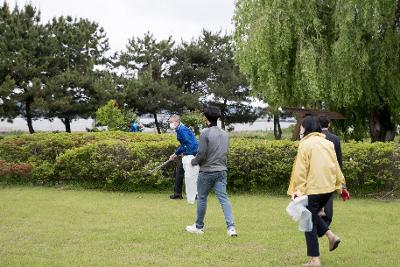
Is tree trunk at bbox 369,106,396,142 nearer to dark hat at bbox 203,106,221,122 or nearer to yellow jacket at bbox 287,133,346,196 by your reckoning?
dark hat at bbox 203,106,221,122

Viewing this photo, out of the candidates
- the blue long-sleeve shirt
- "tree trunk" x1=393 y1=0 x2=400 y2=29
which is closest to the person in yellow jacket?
the blue long-sleeve shirt

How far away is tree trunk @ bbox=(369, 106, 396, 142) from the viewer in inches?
727

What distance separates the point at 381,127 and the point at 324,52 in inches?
141

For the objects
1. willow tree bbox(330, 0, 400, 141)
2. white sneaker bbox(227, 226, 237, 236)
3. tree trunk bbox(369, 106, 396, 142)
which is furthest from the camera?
tree trunk bbox(369, 106, 396, 142)

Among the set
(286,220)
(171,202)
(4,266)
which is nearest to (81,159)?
(171,202)

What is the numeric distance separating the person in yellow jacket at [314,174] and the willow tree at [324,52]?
426 inches

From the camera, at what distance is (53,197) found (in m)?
11.7

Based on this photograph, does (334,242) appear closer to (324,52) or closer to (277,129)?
(324,52)

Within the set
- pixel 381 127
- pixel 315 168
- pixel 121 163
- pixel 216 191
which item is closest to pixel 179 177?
pixel 121 163

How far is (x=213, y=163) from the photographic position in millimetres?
7582

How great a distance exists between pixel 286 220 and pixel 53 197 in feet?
17.0

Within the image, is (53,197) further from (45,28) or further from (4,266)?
(45,28)

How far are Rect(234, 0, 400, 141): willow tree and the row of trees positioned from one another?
14671 millimetres

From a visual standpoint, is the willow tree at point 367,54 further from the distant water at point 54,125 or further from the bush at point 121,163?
the distant water at point 54,125
